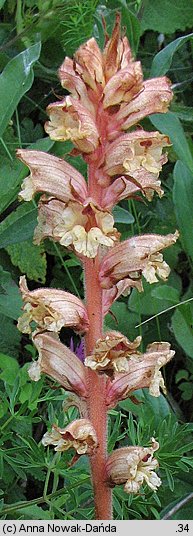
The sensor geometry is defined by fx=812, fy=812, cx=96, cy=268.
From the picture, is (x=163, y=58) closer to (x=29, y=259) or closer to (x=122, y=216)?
(x=122, y=216)

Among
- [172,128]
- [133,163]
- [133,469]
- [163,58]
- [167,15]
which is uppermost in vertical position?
[167,15]

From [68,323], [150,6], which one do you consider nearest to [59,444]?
[68,323]

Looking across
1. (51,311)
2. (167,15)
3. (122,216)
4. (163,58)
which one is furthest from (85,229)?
(167,15)

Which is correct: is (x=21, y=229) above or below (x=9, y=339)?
above

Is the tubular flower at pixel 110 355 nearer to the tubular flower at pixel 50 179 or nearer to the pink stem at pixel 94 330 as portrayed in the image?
the pink stem at pixel 94 330

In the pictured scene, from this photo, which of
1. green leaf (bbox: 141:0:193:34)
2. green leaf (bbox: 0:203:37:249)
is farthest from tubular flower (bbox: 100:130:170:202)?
green leaf (bbox: 141:0:193:34)
